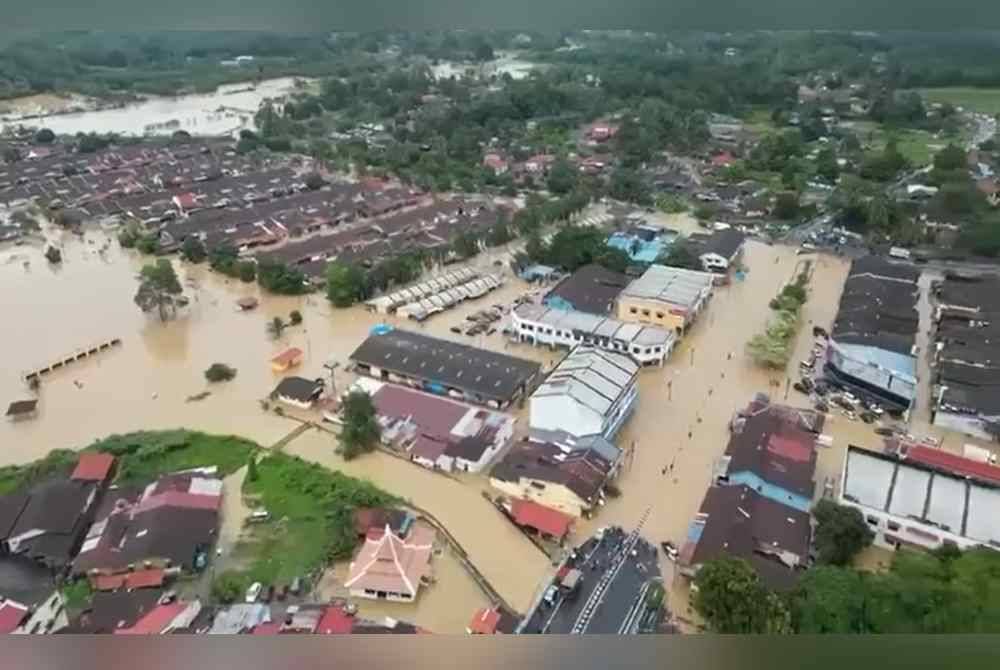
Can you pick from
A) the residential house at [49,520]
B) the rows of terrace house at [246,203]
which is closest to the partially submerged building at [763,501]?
the residential house at [49,520]

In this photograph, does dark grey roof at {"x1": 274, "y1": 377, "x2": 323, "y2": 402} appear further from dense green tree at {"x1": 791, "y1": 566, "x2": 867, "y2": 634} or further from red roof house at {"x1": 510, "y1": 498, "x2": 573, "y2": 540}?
dense green tree at {"x1": 791, "y1": 566, "x2": 867, "y2": 634}

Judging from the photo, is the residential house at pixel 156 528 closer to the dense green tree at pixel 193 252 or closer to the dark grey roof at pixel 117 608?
the dark grey roof at pixel 117 608

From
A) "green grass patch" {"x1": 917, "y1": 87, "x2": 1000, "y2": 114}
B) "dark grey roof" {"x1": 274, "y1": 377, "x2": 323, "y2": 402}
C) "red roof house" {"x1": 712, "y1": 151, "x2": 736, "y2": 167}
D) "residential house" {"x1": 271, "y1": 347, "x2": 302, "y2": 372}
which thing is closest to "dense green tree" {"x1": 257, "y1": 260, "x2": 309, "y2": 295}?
"residential house" {"x1": 271, "y1": 347, "x2": 302, "y2": 372}

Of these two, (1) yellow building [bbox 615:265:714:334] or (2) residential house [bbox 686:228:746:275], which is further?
(2) residential house [bbox 686:228:746:275]

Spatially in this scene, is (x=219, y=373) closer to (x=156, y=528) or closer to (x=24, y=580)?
(x=156, y=528)

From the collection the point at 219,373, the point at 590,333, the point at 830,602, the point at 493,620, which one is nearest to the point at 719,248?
the point at 590,333
